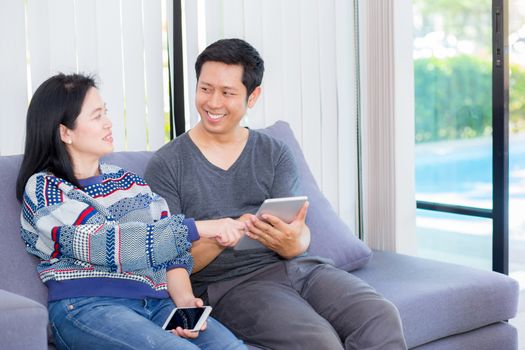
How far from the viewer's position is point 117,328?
1849 mm

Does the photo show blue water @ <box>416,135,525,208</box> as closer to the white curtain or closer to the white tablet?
the white curtain

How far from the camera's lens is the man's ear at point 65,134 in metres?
2.06

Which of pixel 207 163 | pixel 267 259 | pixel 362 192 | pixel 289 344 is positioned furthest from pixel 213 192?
pixel 362 192

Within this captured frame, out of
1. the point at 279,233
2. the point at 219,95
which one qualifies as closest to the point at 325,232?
the point at 279,233

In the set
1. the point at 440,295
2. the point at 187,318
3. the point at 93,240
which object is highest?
the point at 93,240

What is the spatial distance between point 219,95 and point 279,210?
0.43m

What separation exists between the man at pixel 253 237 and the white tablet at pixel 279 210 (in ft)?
0.08

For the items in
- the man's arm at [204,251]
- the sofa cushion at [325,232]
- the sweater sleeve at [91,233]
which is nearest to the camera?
the sweater sleeve at [91,233]

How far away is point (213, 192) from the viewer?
7.72 ft

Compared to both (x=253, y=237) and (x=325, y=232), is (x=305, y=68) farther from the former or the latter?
(x=253, y=237)

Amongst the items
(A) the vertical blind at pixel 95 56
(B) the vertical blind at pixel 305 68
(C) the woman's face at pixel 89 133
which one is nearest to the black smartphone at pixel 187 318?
(C) the woman's face at pixel 89 133

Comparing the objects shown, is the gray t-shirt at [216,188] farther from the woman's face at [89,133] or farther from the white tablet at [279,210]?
the woman's face at [89,133]

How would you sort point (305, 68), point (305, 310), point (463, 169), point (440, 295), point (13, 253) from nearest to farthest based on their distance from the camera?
point (13, 253) < point (305, 310) < point (440, 295) < point (305, 68) < point (463, 169)

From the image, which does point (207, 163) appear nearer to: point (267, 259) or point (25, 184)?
point (267, 259)
